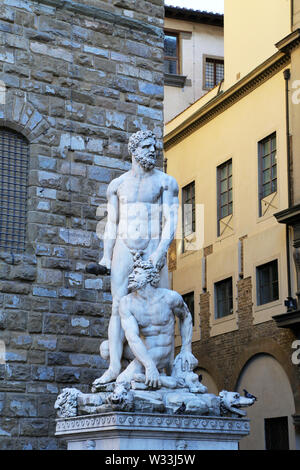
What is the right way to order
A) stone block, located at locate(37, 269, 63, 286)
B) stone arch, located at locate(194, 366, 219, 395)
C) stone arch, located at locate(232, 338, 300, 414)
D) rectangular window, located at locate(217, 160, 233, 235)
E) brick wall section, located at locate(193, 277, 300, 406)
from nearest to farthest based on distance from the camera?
stone block, located at locate(37, 269, 63, 286)
stone arch, located at locate(232, 338, 300, 414)
brick wall section, located at locate(193, 277, 300, 406)
stone arch, located at locate(194, 366, 219, 395)
rectangular window, located at locate(217, 160, 233, 235)

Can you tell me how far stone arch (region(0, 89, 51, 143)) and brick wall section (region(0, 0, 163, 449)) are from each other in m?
0.01

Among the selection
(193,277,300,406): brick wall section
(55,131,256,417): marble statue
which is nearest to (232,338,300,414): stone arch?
(193,277,300,406): brick wall section

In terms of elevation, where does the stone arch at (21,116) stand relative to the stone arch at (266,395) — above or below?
above

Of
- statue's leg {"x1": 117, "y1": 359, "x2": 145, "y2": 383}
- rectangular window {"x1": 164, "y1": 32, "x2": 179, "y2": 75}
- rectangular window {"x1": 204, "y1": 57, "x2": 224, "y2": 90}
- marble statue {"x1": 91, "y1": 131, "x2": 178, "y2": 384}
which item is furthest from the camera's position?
rectangular window {"x1": 204, "y1": 57, "x2": 224, "y2": 90}

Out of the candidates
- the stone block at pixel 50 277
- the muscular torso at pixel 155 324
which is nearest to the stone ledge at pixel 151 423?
the muscular torso at pixel 155 324

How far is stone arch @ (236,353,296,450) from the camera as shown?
2073 cm

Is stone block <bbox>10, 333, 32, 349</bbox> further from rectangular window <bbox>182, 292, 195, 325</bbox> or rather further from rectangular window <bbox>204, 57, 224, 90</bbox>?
rectangular window <bbox>204, 57, 224, 90</bbox>

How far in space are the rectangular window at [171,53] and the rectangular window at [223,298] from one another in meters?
8.24

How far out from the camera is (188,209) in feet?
87.0

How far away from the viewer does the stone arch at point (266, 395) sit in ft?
68.0

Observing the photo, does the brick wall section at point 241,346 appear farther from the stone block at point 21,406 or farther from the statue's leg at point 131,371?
the statue's leg at point 131,371

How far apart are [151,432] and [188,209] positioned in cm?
1798

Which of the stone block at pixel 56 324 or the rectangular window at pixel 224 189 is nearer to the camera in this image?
the stone block at pixel 56 324

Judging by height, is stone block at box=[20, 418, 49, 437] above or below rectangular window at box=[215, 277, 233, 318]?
below
